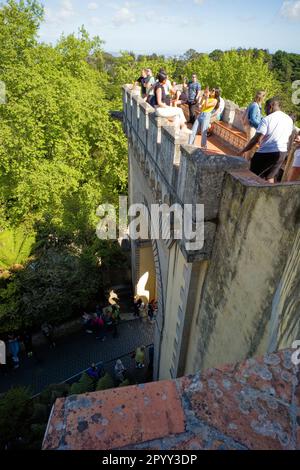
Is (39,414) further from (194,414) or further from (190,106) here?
(190,106)

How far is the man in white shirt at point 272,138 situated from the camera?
17.3 ft

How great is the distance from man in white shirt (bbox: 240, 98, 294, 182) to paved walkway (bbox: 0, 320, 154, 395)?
1102 cm

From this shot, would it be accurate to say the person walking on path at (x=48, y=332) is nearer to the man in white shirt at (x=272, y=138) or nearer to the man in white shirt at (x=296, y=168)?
the man in white shirt at (x=272, y=138)

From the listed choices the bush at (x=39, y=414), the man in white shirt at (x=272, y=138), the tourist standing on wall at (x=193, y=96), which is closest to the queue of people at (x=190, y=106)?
the tourist standing on wall at (x=193, y=96)

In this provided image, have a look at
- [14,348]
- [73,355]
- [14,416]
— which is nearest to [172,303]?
[14,416]

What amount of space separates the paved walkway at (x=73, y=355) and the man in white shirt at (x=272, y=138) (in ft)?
36.2

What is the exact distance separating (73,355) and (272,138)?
1261 centimetres

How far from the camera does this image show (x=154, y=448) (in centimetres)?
→ 178

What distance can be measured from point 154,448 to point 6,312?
524 inches

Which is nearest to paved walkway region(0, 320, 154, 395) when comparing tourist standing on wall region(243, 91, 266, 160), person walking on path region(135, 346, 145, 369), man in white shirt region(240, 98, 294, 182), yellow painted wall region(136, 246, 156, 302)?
person walking on path region(135, 346, 145, 369)

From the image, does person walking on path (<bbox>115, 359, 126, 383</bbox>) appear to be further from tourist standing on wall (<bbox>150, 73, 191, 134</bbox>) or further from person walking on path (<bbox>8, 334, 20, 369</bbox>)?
tourist standing on wall (<bbox>150, 73, 191, 134</bbox>)

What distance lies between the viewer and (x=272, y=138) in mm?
5336

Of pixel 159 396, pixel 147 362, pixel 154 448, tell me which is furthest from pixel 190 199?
pixel 147 362

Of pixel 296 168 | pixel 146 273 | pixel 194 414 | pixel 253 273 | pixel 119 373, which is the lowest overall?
pixel 119 373
